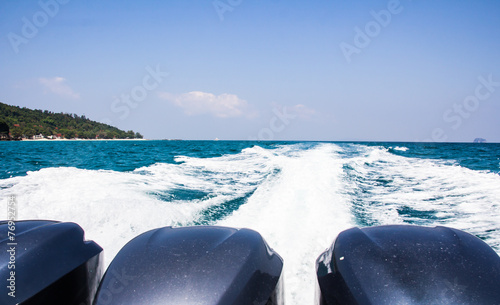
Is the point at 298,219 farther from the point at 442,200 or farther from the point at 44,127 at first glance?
the point at 44,127

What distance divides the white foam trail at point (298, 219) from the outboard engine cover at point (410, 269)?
32.1 inches

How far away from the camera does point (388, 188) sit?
5688 mm

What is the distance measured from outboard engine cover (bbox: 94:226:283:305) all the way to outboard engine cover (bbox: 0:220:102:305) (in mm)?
231

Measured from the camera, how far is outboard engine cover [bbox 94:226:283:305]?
3.16ft

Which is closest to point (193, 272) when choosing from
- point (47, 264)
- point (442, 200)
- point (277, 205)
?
point (47, 264)

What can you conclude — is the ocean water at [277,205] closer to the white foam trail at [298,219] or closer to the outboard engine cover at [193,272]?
the white foam trail at [298,219]

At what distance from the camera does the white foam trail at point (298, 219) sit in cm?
215

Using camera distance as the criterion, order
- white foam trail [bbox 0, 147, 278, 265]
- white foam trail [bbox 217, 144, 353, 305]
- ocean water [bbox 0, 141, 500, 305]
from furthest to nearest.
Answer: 1. white foam trail [bbox 0, 147, 278, 265]
2. ocean water [bbox 0, 141, 500, 305]
3. white foam trail [bbox 217, 144, 353, 305]

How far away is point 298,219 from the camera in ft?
11.5

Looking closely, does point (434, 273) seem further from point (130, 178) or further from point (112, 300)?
point (130, 178)

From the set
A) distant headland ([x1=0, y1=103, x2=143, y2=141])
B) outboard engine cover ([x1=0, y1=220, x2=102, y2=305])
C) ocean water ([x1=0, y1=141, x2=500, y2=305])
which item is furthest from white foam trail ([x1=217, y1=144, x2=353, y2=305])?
distant headland ([x1=0, y1=103, x2=143, y2=141])

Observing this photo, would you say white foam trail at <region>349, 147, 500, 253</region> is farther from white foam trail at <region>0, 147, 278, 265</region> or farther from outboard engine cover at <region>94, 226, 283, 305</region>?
outboard engine cover at <region>94, 226, 283, 305</region>

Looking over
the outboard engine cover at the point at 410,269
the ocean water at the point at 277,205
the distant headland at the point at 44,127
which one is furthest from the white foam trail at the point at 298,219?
the distant headland at the point at 44,127

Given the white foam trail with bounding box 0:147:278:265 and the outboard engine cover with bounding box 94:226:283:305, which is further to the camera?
the white foam trail with bounding box 0:147:278:265
